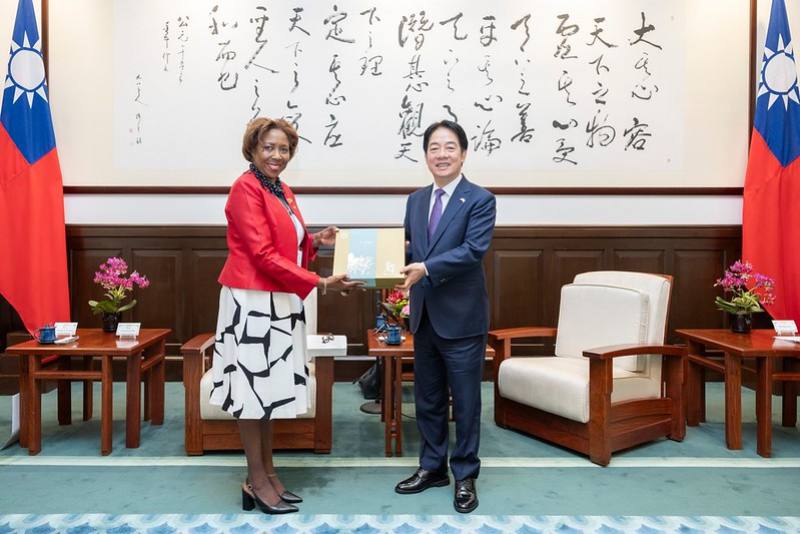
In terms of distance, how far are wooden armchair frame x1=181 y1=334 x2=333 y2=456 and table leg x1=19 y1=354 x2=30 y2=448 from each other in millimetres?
808

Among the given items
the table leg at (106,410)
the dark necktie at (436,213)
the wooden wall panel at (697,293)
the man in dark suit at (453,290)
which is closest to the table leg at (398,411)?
the man in dark suit at (453,290)

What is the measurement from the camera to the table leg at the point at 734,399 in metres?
2.87

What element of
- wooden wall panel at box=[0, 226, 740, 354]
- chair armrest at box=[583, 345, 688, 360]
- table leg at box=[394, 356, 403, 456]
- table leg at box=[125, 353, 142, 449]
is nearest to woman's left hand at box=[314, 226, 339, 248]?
table leg at box=[394, 356, 403, 456]

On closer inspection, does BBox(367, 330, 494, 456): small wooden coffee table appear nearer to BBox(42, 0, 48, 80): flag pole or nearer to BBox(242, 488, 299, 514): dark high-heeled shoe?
BBox(242, 488, 299, 514): dark high-heeled shoe

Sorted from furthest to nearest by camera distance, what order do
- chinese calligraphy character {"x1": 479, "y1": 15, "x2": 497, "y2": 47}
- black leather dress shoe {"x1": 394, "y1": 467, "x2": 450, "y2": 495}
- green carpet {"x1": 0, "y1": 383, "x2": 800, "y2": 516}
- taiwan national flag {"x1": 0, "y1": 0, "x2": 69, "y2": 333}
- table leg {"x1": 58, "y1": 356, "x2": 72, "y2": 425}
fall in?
chinese calligraphy character {"x1": 479, "y1": 15, "x2": 497, "y2": 47} < taiwan national flag {"x1": 0, "y1": 0, "x2": 69, "y2": 333} < table leg {"x1": 58, "y1": 356, "x2": 72, "y2": 425} < black leather dress shoe {"x1": 394, "y1": 467, "x2": 450, "y2": 495} < green carpet {"x1": 0, "y1": 383, "x2": 800, "y2": 516}

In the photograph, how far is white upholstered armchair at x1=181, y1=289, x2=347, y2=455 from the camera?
2.76 m

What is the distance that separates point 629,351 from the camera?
9.06ft

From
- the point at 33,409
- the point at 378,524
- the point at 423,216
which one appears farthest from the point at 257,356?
the point at 33,409

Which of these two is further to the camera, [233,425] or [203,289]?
[203,289]

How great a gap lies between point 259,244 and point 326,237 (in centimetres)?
47

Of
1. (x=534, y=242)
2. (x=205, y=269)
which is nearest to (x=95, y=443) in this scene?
(x=205, y=269)

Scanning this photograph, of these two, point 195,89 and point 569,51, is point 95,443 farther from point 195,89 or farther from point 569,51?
point 569,51

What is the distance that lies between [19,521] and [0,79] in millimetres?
3422

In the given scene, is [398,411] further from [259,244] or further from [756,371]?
[756,371]
